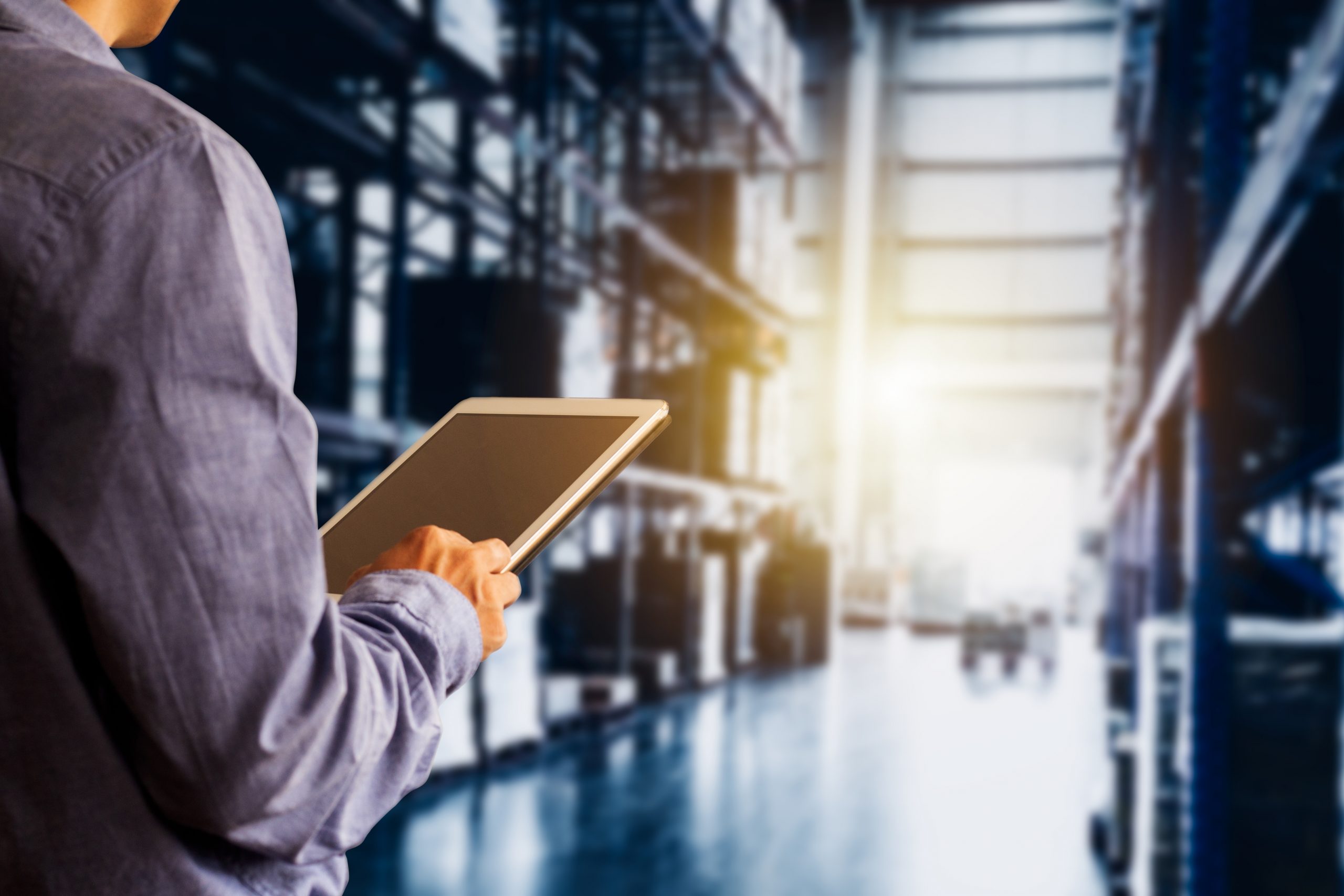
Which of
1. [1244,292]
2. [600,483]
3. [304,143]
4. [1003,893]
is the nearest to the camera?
[600,483]

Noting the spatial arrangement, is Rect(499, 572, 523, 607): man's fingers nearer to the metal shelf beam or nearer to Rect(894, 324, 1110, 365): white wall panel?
the metal shelf beam

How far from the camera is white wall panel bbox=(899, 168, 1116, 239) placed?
17.7 meters

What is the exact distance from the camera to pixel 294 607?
70cm

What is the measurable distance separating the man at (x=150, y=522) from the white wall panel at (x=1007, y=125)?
18351 mm

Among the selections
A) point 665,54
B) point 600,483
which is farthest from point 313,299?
point 600,483

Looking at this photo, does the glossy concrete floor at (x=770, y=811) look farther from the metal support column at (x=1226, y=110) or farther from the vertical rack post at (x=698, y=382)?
the metal support column at (x=1226, y=110)

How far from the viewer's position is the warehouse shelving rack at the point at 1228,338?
7.73 ft

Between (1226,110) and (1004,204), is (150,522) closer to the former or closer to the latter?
(1226,110)

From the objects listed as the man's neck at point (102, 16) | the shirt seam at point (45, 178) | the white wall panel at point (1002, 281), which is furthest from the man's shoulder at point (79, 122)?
the white wall panel at point (1002, 281)

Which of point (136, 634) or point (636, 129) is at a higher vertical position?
point (636, 129)

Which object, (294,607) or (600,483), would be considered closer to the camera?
(294,607)

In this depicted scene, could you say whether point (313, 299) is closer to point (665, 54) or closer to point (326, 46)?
point (326, 46)

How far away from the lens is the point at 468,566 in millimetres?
917

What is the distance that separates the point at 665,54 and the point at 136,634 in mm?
9494
